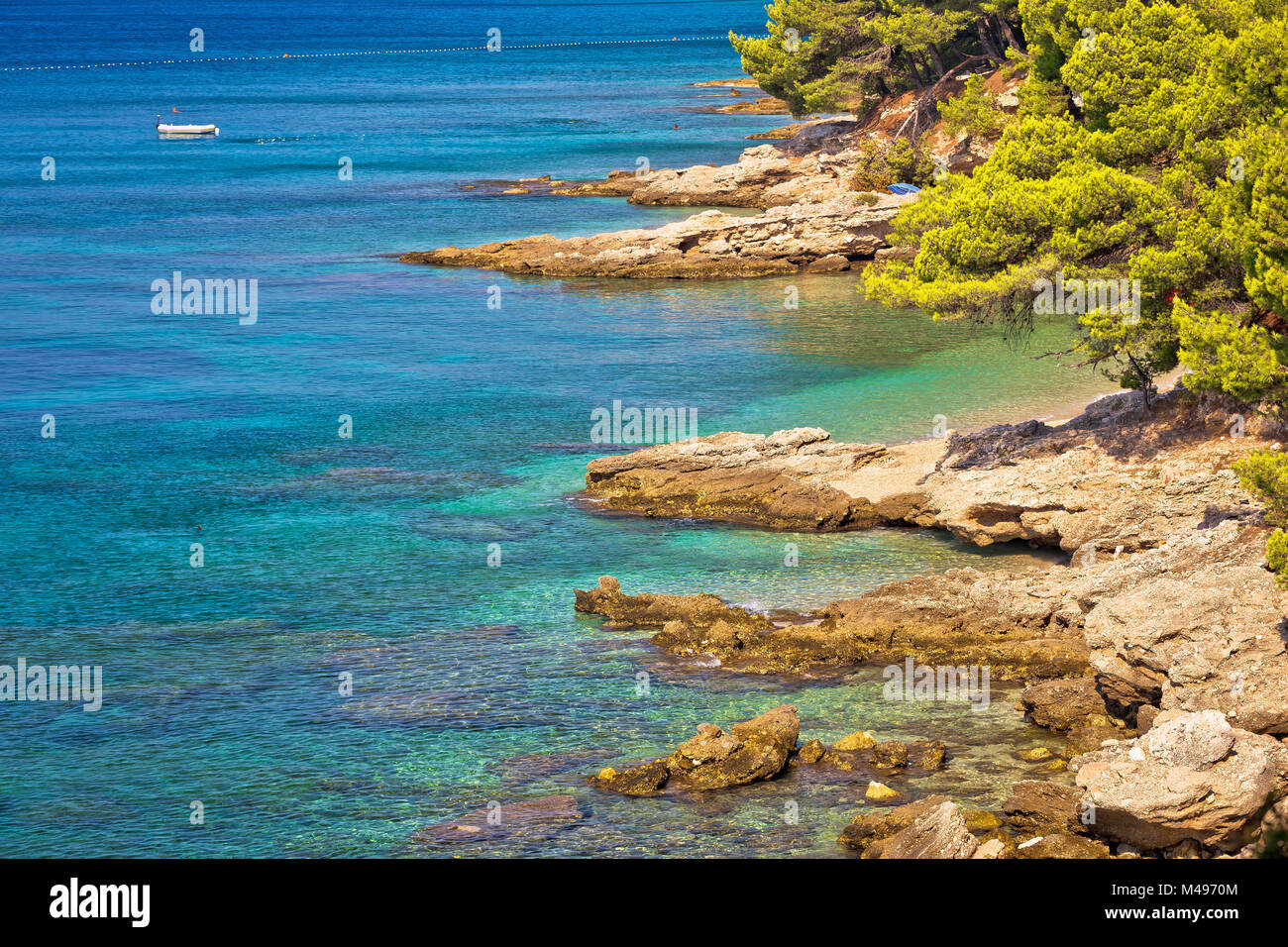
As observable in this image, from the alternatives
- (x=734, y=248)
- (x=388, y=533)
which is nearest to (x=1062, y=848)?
(x=388, y=533)

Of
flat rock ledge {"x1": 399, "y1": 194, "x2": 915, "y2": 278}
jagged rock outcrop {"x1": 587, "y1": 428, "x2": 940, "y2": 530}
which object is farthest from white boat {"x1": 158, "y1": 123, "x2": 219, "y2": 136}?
jagged rock outcrop {"x1": 587, "y1": 428, "x2": 940, "y2": 530}

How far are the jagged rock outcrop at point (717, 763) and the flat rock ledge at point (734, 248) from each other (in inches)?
1903

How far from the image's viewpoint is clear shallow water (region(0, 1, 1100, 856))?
21578 mm

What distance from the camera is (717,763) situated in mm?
20984

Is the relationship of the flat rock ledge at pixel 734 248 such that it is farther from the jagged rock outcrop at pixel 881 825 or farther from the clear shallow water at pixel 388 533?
the jagged rock outcrop at pixel 881 825

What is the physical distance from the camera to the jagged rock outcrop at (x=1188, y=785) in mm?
17062

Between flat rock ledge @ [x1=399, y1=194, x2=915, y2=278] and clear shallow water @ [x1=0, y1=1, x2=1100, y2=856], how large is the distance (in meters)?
1.71

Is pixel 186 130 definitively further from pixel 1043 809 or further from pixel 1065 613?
pixel 1043 809

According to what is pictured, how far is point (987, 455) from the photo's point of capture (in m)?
33.1

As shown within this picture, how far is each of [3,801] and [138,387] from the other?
3126 cm

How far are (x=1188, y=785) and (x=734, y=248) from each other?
177 feet

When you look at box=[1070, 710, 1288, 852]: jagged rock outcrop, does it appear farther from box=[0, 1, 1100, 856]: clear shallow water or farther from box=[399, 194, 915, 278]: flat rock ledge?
box=[399, 194, 915, 278]: flat rock ledge

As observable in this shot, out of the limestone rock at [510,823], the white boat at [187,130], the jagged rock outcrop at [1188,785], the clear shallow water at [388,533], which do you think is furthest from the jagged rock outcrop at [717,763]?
the white boat at [187,130]
